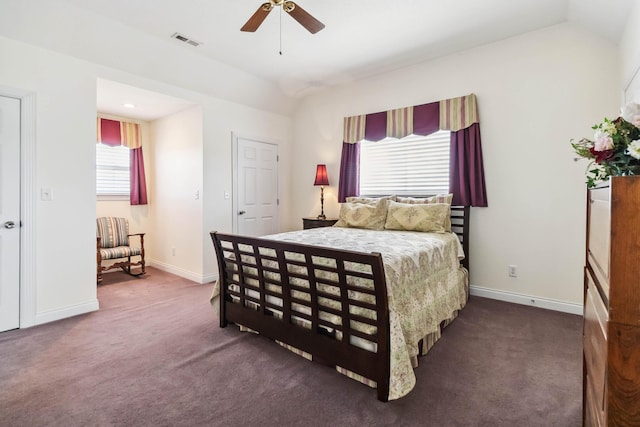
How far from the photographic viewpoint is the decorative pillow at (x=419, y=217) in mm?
3346

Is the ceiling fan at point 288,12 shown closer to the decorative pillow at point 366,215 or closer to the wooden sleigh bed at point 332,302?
the wooden sleigh bed at point 332,302

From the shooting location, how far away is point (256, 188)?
195 inches

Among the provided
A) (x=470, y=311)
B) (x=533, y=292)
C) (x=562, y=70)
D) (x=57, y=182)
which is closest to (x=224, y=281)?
(x=57, y=182)

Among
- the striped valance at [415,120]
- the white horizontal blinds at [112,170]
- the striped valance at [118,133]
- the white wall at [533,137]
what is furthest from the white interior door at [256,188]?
the white wall at [533,137]

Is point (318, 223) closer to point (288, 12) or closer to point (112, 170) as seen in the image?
point (288, 12)

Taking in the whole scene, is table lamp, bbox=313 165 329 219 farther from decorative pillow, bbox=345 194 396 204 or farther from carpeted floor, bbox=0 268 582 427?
carpeted floor, bbox=0 268 582 427

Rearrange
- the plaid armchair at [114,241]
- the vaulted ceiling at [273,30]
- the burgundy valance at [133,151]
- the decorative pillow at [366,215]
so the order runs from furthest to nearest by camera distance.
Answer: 1. the burgundy valance at [133,151]
2. the plaid armchair at [114,241]
3. the decorative pillow at [366,215]
4. the vaulted ceiling at [273,30]

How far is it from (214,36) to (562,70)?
350 centimetres

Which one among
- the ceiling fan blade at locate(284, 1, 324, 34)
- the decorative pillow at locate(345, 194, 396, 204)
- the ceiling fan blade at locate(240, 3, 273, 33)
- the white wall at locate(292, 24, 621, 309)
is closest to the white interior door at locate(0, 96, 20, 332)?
the ceiling fan blade at locate(240, 3, 273, 33)

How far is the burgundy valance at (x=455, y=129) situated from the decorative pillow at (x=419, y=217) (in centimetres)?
43

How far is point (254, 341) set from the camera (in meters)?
2.53

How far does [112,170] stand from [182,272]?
1903 millimetres

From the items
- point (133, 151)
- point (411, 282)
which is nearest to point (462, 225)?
point (411, 282)

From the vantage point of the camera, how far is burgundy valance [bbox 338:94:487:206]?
3600 millimetres
